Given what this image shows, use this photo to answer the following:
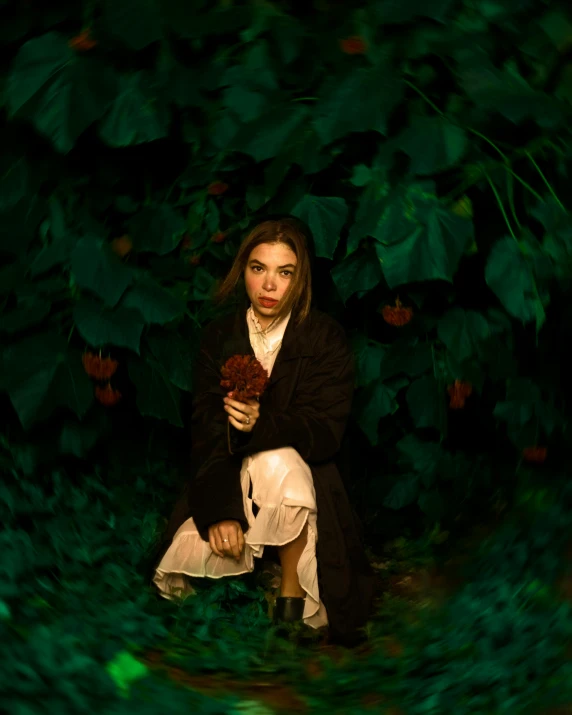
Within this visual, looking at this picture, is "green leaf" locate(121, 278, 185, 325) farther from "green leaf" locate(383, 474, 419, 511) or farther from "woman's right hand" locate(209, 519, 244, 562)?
"green leaf" locate(383, 474, 419, 511)

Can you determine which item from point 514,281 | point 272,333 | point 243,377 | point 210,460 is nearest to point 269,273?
point 272,333

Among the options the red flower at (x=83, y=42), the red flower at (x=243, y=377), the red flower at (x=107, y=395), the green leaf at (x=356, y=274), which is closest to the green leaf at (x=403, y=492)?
the green leaf at (x=356, y=274)

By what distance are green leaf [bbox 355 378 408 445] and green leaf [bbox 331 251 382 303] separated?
0.37m

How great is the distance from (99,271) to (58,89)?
0.48m

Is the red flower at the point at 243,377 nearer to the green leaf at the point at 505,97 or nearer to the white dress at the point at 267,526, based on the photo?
the white dress at the point at 267,526

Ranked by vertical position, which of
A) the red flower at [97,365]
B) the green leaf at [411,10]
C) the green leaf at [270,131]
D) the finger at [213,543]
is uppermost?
the green leaf at [411,10]

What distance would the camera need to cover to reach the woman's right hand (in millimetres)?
2502

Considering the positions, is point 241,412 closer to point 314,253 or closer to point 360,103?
point 314,253

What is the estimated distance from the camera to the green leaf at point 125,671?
203 cm

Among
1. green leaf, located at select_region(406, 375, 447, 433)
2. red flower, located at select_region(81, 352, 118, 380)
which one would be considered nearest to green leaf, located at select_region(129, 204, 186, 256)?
red flower, located at select_region(81, 352, 118, 380)

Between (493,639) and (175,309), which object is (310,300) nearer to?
(175,309)

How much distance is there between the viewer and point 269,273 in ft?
8.37

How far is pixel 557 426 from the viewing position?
282cm

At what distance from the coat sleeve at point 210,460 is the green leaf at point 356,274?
0.40 m
